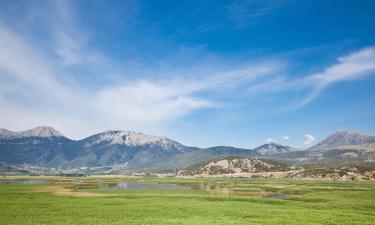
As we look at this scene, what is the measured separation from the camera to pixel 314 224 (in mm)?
56812

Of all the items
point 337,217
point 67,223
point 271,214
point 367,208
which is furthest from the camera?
point 367,208

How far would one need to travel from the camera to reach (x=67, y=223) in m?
55.2

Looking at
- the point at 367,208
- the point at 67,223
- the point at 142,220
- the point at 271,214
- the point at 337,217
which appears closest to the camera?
the point at 67,223

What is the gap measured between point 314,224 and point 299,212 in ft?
46.5

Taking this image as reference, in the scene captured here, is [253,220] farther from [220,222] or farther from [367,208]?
[367,208]

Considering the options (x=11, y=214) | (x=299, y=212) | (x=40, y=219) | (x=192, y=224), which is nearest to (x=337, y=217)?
(x=299, y=212)

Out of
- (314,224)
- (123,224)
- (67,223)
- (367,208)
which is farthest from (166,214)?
(367,208)

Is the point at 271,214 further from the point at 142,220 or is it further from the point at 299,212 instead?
the point at 142,220

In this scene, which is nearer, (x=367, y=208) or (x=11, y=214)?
(x=11, y=214)

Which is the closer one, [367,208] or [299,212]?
[299,212]

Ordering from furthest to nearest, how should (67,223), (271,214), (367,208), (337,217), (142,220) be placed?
(367,208)
(271,214)
(337,217)
(142,220)
(67,223)

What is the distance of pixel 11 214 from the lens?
204ft

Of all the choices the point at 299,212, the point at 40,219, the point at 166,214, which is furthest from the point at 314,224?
the point at 40,219

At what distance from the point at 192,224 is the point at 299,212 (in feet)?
88.0
